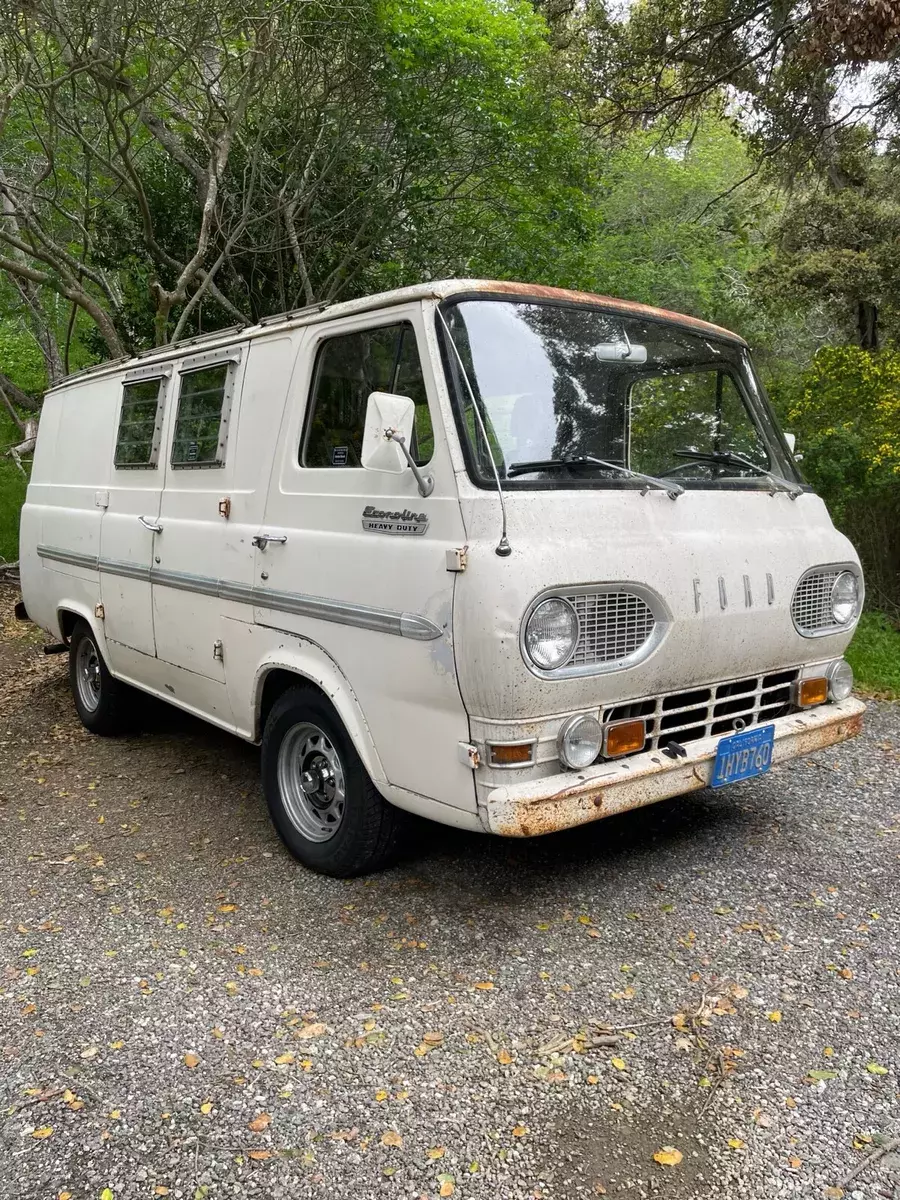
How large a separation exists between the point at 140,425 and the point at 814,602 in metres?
3.84

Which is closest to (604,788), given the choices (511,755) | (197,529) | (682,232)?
(511,755)

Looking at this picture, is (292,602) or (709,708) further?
(292,602)

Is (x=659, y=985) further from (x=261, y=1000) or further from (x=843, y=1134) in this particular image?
(x=261, y=1000)

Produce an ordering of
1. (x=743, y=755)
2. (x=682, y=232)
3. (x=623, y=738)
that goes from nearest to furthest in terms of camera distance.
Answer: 1. (x=623, y=738)
2. (x=743, y=755)
3. (x=682, y=232)

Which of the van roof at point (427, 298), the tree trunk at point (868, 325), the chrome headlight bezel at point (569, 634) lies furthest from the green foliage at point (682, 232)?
the chrome headlight bezel at point (569, 634)

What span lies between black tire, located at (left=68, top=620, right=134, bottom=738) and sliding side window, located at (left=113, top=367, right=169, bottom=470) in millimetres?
1274

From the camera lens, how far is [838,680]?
4.20 m

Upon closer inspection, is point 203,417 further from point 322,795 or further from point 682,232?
point 682,232

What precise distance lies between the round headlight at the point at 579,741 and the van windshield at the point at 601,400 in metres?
0.88

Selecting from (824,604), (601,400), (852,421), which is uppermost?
(852,421)

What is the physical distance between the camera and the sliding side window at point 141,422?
5164 mm

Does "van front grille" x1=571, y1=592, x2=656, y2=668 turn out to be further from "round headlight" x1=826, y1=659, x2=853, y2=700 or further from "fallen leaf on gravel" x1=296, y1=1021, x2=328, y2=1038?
"fallen leaf on gravel" x1=296, y1=1021, x2=328, y2=1038

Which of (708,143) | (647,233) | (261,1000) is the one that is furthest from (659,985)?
(708,143)

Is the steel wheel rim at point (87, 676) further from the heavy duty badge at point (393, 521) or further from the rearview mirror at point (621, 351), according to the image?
the rearview mirror at point (621, 351)
